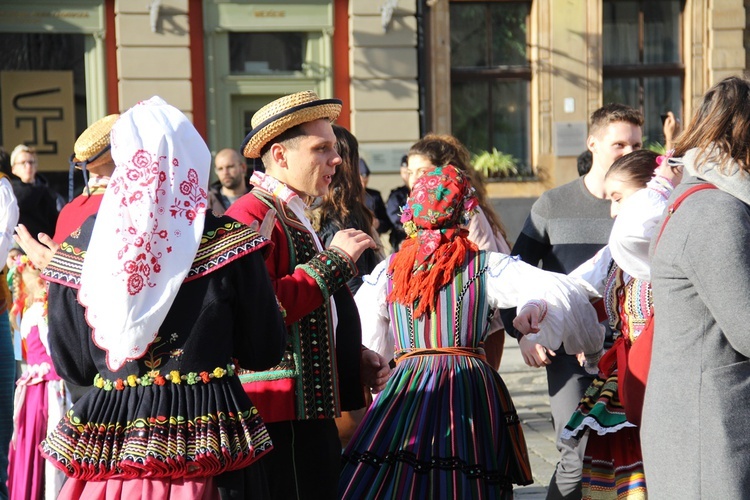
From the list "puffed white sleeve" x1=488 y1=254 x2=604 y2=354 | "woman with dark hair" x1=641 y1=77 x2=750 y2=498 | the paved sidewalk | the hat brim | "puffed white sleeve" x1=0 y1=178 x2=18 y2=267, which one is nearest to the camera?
"woman with dark hair" x1=641 y1=77 x2=750 y2=498

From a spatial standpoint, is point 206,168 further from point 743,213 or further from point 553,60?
point 553,60

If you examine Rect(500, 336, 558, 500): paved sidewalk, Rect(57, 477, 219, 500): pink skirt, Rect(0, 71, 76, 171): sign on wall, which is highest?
Rect(0, 71, 76, 171): sign on wall

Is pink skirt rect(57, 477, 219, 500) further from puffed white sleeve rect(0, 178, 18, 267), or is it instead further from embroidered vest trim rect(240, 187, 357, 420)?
puffed white sleeve rect(0, 178, 18, 267)

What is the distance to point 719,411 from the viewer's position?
281cm

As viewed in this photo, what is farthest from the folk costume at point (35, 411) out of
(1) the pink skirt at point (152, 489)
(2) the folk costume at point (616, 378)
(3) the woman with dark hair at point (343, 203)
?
(2) the folk costume at point (616, 378)

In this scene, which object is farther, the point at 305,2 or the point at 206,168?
the point at 305,2

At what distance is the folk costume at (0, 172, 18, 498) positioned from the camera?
5629 mm

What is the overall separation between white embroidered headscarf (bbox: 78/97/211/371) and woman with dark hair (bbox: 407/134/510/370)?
269 cm

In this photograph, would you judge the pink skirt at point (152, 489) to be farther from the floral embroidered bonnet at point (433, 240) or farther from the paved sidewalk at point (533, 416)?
the paved sidewalk at point (533, 416)

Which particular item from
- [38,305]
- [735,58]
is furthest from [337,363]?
[735,58]

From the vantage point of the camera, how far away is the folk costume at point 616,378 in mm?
3895

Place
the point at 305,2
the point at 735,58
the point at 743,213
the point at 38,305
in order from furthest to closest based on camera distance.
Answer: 1. the point at 735,58
2. the point at 305,2
3. the point at 38,305
4. the point at 743,213

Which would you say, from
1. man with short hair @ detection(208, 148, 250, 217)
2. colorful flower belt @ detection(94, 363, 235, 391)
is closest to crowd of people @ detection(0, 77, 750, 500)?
colorful flower belt @ detection(94, 363, 235, 391)

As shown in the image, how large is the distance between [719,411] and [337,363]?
55.1 inches
